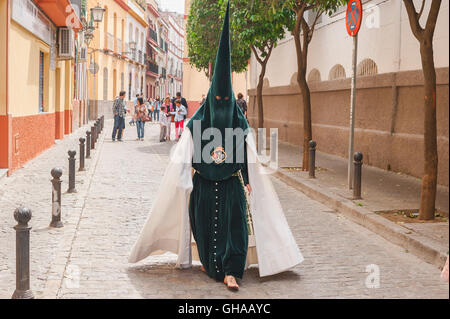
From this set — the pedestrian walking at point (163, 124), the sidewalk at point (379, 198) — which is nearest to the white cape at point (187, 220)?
the sidewalk at point (379, 198)

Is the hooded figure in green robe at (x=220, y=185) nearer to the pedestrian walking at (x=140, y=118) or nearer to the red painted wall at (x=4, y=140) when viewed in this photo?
the red painted wall at (x=4, y=140)

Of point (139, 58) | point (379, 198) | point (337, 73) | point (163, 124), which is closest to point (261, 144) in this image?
point (337, 73)

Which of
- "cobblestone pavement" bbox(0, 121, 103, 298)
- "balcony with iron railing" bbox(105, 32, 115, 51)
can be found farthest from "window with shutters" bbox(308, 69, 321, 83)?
"balcony with iron railing" bbox(105, 32, 115, 51)

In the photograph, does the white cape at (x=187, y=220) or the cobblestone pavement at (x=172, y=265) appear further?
the white cape at (x=187, y=220)

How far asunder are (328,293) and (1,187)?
21.7ft

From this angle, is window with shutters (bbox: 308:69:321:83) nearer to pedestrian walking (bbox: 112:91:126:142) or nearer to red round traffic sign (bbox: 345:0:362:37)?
pedestrian walking (bbox: 112:91:126:142)

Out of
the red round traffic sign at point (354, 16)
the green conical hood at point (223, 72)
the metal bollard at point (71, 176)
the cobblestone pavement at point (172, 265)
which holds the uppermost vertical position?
the red round traffic sign at point (354, 16)

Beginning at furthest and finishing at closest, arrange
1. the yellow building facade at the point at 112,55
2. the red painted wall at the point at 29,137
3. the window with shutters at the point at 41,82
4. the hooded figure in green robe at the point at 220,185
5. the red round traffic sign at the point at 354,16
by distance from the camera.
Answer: the yellow building facade at the point at 112,55 → the window with shutters at the point at 41,82 → the red painted wall at the point at 29,137 → the red round traffic sign at the point at 354,16 → the hooded figure in green robe at the point at 220,185

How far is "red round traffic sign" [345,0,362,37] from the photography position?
9.46 m

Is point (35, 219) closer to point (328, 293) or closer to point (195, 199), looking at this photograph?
point (195, 199)

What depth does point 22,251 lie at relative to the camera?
448cm

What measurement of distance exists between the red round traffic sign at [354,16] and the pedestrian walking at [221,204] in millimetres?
4884

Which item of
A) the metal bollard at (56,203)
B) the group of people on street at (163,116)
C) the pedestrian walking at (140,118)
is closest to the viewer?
the metal bollard at (56,203)

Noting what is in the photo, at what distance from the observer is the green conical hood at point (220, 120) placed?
498 centimetres
